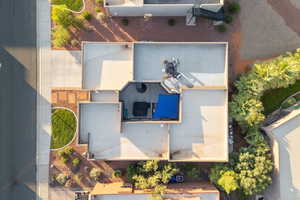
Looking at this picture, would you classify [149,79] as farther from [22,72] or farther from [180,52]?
[22,72]

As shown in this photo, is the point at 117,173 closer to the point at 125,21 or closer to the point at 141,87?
the point at 141,87

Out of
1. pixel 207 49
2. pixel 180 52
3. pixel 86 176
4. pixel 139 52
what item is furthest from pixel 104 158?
pixel 207 49

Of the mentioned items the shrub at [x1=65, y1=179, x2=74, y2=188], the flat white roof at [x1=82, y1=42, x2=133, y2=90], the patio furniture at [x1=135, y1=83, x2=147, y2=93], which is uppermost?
the flat white roof at [x1=82, y1=42, x2=133, y2=90]

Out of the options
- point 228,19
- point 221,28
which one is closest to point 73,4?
point 221,28

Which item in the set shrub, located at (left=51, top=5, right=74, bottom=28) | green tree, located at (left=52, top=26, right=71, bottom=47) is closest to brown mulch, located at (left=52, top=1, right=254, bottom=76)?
green tree, located at (left=52, top=26, right=71, bottom=47)

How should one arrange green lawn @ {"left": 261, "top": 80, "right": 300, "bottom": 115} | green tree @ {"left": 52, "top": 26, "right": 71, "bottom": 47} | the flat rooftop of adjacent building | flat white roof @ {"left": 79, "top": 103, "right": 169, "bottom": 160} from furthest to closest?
green lawn @ {"left": 261, "top": 80, "right": 300, "bottom": 115} → green tree @ {"left": 52, "top": 26, "right": 71, "bottom": 47} → flat white roof @ {"left": 79, "top": 103, "right": 169, "bottom": 160} → the flat rooftop of adjacent building

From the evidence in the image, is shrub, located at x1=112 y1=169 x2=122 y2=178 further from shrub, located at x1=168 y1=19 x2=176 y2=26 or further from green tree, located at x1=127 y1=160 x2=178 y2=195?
shrub, located at x1=168 y1=19 x2=176 y2=26
